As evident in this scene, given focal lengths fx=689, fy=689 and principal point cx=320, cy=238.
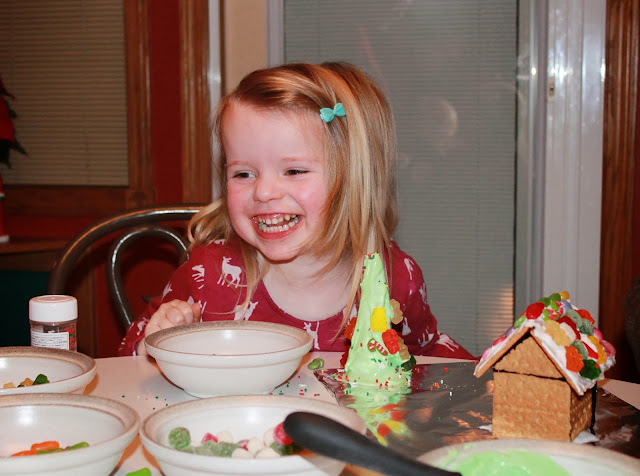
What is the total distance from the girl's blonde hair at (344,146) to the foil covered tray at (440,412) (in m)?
0.43

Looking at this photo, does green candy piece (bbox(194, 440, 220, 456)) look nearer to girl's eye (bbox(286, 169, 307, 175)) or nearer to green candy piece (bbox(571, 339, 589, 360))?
green candy piece (bbox(571, 339, 589, 360))

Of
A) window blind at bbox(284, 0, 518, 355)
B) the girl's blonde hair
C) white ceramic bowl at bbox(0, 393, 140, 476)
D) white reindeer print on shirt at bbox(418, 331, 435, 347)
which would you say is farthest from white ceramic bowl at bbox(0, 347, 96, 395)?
window blind at bbox(284, 0, 518, 355)

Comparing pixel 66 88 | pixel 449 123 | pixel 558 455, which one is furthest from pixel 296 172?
pixel 66 88

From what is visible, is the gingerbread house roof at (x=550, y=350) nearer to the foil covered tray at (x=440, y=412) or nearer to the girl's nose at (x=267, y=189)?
the foil covered tray at (x=440, y=412)

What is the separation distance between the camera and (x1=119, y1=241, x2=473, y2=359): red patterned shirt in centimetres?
138

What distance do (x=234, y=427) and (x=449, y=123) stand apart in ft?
7.36

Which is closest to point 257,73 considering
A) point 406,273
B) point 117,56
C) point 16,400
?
point 406,273

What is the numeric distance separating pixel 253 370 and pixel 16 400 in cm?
24

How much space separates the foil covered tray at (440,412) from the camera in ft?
2.26

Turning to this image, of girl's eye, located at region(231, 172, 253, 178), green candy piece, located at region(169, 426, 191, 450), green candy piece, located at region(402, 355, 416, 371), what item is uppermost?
girl's eye, located at region(231, 172, 253, 178)

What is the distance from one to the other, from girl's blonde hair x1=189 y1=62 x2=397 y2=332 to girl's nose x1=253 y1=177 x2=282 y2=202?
0.12 meters

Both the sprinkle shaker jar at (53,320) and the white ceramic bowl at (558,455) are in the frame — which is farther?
the sprinkle shaker jar at (53,320)

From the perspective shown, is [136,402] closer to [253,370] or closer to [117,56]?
[253,370]

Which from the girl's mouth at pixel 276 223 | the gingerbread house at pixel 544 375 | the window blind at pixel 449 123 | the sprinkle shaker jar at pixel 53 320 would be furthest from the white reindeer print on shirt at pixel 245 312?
the window blind at pixel 449 123
